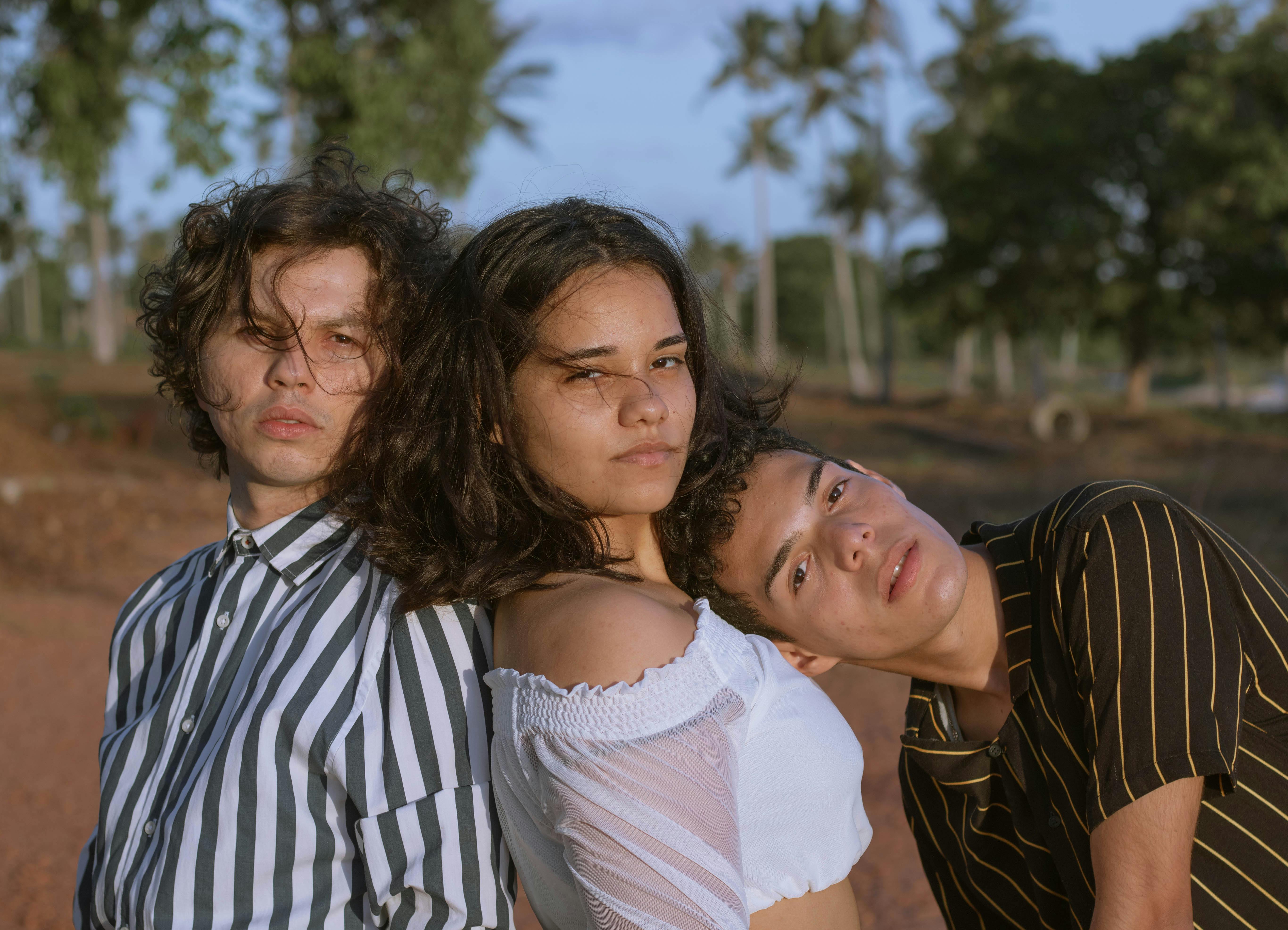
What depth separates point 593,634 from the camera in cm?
169

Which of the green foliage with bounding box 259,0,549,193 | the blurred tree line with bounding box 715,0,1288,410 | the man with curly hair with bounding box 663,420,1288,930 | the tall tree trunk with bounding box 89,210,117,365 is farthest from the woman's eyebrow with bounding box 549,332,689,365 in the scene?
the tall tree trunk with bounding box 89,210,117,365

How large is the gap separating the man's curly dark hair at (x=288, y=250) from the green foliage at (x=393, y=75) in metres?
10.2

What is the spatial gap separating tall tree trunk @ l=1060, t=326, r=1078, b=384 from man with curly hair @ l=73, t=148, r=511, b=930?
4341cm

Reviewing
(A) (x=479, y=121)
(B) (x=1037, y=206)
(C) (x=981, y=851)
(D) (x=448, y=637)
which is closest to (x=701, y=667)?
(D) (x=448, y=637)

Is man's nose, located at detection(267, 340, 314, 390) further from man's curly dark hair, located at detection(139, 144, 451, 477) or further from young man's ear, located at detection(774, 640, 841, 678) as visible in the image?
young man's ear, located at detection(774, 640, 841, 678)

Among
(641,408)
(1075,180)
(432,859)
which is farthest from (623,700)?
(1075,180)

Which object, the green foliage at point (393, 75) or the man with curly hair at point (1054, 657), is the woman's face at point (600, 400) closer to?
the man with curly hair at point (1054, 657)

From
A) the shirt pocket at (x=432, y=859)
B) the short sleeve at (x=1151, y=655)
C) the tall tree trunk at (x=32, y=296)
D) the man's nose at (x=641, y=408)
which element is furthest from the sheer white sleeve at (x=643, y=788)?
the tall tree trunk at (x=32, y=296)

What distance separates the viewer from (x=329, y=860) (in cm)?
186

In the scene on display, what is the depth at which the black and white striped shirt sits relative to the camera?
1799mm

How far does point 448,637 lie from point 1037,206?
2352cm

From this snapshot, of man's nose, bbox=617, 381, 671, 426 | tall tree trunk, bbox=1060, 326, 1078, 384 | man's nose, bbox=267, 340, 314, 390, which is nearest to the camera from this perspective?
man's nose, bbox=617, 381, 671, 426

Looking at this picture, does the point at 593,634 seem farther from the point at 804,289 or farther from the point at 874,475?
the point at 804,289

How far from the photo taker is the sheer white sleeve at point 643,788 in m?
1.53
